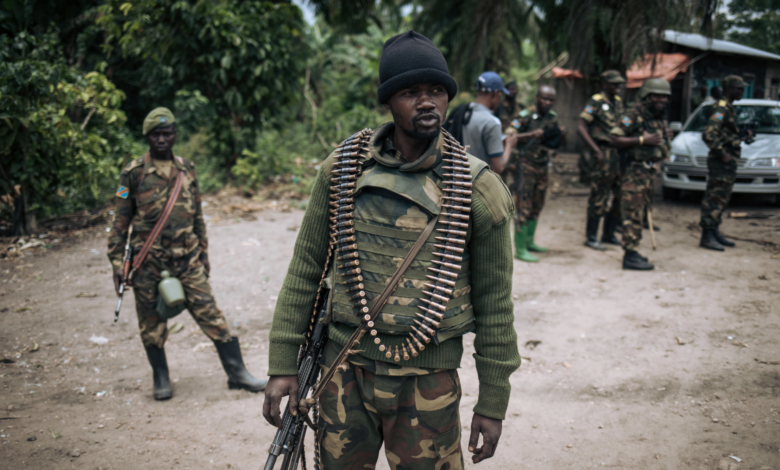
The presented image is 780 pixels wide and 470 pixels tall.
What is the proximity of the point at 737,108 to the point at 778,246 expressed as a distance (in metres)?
3.95

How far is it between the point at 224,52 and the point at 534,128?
557 centimetres

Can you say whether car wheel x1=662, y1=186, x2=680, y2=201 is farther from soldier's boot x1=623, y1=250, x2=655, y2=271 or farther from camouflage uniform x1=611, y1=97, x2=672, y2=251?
soldier's boot x1=623, y1=250, x2=655, y2=271

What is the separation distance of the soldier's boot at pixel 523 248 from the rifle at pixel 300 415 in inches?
207

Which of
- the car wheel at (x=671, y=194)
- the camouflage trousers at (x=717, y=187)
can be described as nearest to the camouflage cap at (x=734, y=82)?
the camouflage trousers at (x=717, y=187)

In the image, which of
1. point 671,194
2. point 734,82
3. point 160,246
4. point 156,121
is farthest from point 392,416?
point 671,194

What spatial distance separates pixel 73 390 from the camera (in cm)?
411

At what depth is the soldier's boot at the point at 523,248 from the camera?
6977 mm

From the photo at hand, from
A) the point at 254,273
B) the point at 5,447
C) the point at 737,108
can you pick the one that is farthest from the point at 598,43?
the point at 5,447

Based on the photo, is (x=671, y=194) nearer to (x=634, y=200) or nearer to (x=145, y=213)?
(x=634, y=200)

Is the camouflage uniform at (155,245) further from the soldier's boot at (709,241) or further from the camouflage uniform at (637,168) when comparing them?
the soldier's boot at (709,241)

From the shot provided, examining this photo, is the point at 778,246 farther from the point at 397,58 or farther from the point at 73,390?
the point at 73,390

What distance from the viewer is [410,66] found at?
5.74 feet

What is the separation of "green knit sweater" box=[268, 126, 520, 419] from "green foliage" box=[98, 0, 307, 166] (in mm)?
8013

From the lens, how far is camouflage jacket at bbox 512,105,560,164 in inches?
288
